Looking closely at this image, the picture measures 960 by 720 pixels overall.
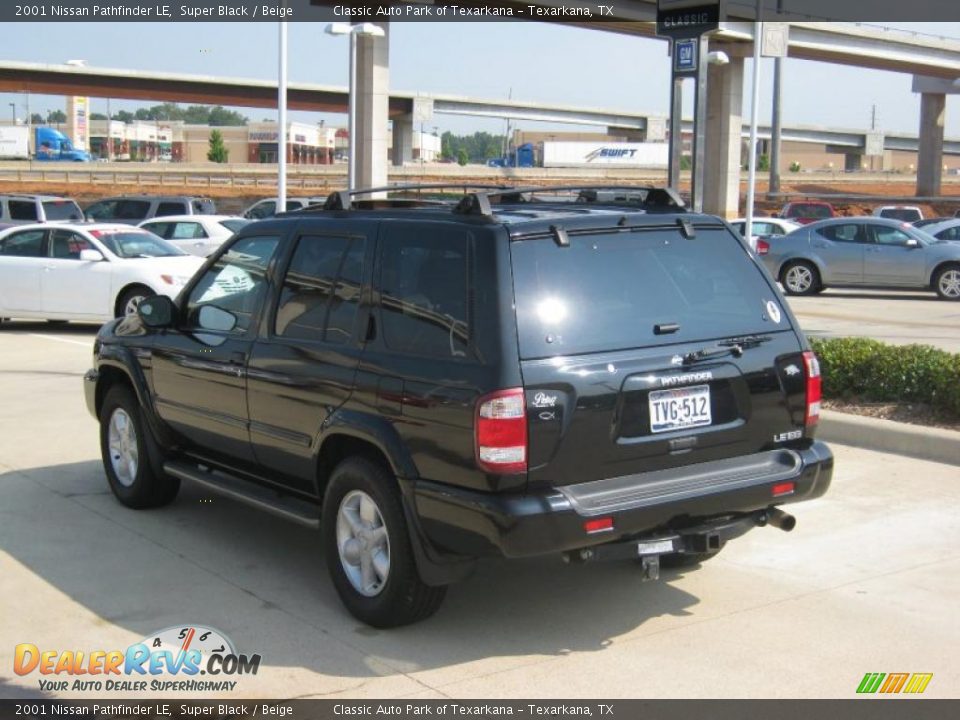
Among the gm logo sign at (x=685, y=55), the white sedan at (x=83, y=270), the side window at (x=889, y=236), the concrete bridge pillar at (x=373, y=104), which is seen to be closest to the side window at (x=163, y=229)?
the white sedan at (x=83, y=270)

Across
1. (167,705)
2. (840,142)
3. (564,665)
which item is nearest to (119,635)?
(167,705)

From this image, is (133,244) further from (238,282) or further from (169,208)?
(169,208)

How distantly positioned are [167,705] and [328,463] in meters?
1.45

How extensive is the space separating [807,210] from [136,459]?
1467 inches

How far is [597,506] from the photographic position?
4945mm

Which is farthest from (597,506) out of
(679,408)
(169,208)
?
(169,208)

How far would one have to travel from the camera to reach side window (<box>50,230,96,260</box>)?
17047mm

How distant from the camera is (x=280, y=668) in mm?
5098

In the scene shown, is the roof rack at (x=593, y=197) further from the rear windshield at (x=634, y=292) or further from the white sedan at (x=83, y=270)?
the white sedan at (x=83, y=270)

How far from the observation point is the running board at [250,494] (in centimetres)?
595

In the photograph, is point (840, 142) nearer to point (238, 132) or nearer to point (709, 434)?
point (238, 132)

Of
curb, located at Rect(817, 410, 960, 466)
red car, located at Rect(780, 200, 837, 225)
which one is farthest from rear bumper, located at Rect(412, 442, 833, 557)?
red car, located at Rect(780, 200, 837, 225)

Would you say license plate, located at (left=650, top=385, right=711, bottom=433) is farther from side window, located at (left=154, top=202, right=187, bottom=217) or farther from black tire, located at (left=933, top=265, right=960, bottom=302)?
side window, located at (left=154, top=202, right=187, bottom=217)

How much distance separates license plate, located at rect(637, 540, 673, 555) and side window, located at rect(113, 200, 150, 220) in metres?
28.7
